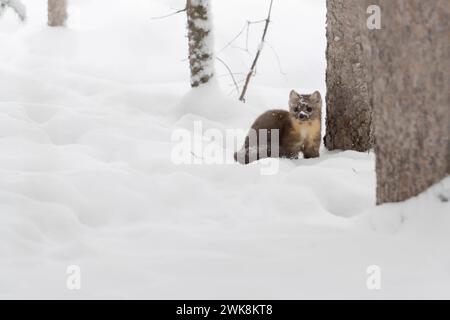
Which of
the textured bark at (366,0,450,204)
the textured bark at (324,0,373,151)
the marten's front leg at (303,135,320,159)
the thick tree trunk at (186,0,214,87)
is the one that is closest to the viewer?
the textured bark at (366,0,450,204)

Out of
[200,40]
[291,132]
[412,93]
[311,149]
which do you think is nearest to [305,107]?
[291,132]

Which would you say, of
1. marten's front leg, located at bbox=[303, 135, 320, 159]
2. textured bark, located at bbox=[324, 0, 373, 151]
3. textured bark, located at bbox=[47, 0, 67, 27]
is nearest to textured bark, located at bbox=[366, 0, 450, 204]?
textured bark, located at bbox=[324, 0, 373, 151]

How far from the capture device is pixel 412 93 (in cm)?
359

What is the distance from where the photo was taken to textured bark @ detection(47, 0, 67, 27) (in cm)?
1413

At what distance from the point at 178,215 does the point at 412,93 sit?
194 centimetres

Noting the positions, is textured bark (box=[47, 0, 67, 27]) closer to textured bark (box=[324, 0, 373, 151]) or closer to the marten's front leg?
textured bark (box=[324, 0, 373, 151])

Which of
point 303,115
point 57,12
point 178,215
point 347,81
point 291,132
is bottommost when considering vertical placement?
point 178,215

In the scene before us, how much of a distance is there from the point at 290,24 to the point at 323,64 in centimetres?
267

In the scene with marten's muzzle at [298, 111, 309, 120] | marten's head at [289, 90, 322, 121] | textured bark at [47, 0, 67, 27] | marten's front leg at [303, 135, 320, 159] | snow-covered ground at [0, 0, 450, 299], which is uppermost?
textured bark at [47, 0, 67, 27]

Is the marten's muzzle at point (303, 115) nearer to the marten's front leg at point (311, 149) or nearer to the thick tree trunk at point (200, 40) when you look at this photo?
the marten's front leg at point (311, 149)

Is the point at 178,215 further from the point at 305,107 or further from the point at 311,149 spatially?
the point at 305,107

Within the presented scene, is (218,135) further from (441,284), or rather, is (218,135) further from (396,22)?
(441,284)

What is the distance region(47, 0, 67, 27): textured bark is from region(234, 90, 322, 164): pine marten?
354 inches

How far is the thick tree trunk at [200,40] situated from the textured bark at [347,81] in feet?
8.17
